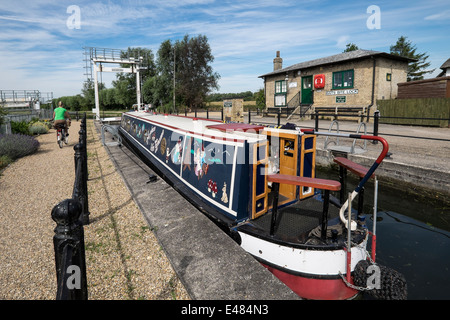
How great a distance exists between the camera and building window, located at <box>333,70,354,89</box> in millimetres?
20009

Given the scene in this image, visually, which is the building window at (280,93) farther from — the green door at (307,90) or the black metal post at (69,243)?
the black metal post at (69,243)

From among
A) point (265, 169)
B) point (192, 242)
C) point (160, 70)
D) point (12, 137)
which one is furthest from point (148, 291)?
point (160, 70)

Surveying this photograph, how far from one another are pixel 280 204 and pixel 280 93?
23.0 meters

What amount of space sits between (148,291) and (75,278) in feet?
4.65

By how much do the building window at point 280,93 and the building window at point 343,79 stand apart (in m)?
5.03

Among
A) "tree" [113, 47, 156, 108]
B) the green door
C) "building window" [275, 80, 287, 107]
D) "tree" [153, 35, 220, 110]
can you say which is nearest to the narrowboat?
the green door

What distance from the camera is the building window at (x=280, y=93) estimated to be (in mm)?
25234

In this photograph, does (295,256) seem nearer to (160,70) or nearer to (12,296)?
(12,296)

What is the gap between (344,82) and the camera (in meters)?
20.4

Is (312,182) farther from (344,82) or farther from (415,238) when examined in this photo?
(344,82)

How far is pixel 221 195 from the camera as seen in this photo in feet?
13.1

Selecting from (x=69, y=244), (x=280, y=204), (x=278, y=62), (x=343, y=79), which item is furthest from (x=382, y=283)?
(x=278, y=62)

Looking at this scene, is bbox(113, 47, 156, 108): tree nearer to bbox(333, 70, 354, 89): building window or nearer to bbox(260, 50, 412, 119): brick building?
bbox(260, 50, 412, 119): brick building
